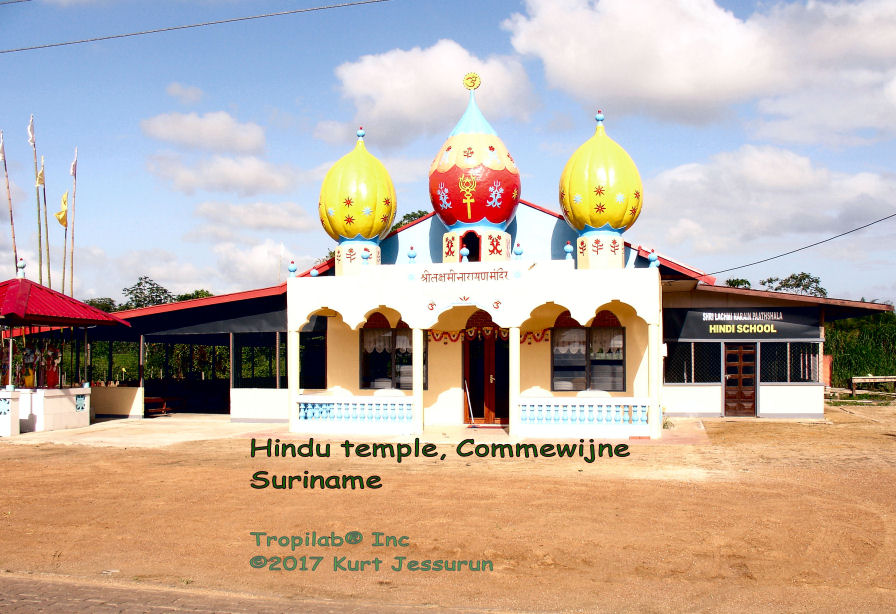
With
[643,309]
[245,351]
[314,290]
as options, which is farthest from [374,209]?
[245,351]

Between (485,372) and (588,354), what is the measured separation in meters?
2.41

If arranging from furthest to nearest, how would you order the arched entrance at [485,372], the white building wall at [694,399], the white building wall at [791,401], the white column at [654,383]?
the white building wall at [694,399], the white building wall at [791,401], the arched entrance at [485,372], the white column at [654,383]

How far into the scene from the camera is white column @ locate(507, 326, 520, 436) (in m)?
15.8

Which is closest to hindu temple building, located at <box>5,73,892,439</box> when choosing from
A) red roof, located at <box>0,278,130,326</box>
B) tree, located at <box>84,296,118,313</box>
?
red roof, located at <box>0,278,130,326</box>

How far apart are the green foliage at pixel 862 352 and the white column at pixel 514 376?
22.6 meters

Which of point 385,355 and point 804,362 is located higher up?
point 385,355

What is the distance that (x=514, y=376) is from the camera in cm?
1580

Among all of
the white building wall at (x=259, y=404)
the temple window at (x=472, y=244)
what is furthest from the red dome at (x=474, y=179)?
the white building wall at (x=259, y=404)

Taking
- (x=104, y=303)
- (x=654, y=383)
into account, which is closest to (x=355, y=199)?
(x=654, y=383)

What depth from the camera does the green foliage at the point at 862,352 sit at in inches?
1289

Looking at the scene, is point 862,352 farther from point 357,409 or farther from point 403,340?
point 357,409

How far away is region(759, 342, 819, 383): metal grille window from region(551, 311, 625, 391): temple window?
5848mm

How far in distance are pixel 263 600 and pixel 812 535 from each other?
5633 mm

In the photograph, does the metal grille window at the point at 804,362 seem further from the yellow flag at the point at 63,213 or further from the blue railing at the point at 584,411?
the yellow flag at the point at 63,213
